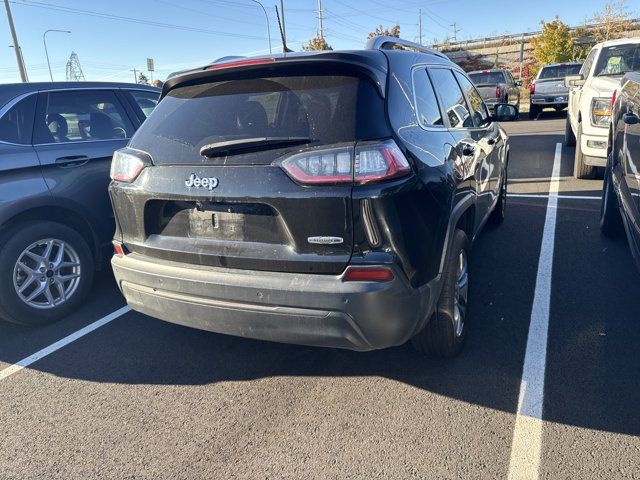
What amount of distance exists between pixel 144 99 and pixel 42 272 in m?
2.04

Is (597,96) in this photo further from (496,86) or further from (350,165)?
(496,86)

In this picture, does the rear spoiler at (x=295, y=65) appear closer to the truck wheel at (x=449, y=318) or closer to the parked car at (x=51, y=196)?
the truck wheel at (x=449, y=318)

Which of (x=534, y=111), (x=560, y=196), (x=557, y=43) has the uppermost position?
(x=557, y=43)

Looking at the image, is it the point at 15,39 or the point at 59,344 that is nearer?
the point at 59,344

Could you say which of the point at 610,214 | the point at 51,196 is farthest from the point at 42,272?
the point at 610,214

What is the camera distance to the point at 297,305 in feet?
7.82

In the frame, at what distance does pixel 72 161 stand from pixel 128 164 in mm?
1447

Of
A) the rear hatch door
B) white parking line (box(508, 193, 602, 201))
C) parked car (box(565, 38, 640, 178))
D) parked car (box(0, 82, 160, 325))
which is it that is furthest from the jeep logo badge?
parked car (box(565, 38, 640, 178))

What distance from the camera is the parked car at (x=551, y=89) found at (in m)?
16.0

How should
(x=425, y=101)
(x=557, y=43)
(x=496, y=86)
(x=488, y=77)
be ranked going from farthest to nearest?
(x=557, y=43)
(x=488, y=77)
(x=496, y=86)
(x=425, y=101)

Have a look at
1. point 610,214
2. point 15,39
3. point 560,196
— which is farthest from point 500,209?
point 15,39

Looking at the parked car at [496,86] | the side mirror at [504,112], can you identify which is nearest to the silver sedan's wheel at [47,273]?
the side mirror at [504,112]

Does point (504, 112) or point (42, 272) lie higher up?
point (504, 112)

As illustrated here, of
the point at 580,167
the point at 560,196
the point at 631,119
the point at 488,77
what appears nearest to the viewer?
the point at 631,119
